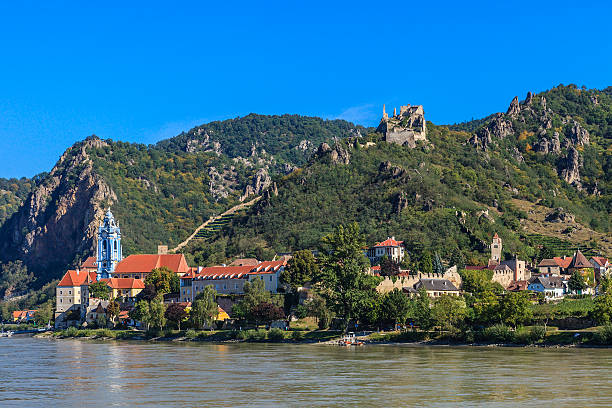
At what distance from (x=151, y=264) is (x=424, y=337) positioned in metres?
68.6

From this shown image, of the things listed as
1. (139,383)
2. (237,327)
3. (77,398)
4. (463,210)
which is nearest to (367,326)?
(237,327)

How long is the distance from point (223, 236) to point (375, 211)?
3805 cm

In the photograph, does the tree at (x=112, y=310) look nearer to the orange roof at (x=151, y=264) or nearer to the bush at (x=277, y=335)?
the orange roof at (x=151, y=264)

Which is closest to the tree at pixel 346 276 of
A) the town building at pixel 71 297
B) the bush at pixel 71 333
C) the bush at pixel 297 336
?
the bush at pixel 297 336

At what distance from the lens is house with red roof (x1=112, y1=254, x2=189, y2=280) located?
454 feet

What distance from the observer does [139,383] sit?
52844 mm

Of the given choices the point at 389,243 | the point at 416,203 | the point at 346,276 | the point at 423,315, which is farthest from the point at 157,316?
the point at 416,203

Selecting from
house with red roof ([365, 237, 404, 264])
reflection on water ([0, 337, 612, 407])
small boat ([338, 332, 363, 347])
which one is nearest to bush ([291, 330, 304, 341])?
small boat ([338, 332, 363, 347])

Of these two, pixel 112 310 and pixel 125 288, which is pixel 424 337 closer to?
pixel 112 310

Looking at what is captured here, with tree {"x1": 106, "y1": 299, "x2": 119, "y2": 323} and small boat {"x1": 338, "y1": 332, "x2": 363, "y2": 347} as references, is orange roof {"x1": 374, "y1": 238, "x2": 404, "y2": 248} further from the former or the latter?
small boat {"x1": 338, "y1": 332, "x2": 363, "y2": 347}

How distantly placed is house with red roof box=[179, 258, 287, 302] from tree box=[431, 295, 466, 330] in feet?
97.6

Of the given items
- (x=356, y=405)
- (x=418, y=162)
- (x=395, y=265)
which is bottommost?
(x=356, y=405)

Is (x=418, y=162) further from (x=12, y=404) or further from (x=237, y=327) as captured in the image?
(x=12, y=404)

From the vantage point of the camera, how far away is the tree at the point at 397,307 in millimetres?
87000
